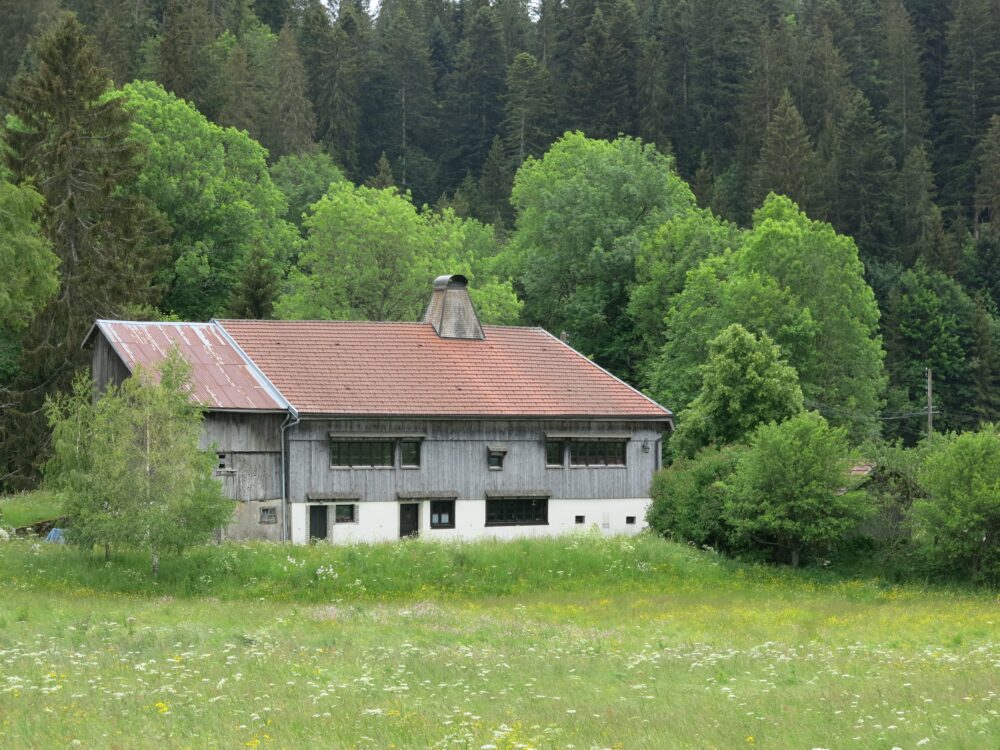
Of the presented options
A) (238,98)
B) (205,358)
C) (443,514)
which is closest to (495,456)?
(443,514)

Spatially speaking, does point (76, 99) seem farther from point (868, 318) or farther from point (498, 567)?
point (868, 318)

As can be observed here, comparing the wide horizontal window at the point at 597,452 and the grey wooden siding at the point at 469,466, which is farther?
the wide horizontal window at the point at 597,452

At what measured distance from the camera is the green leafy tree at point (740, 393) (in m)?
50.4

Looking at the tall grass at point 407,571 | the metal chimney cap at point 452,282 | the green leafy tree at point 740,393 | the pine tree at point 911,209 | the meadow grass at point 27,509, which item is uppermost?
the pine tree at point 911,209

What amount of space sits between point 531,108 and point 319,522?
3346 inches

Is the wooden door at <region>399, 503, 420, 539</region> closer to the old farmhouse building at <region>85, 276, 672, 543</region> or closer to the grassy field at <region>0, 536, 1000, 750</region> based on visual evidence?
the old farmhouse building at <region>85, 276, 672, 543</region>

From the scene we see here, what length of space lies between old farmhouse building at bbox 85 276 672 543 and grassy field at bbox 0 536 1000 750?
5.27 m

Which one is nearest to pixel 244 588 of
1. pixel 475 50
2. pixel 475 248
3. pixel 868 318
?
pixel 868 318

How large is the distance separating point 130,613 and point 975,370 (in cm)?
7492

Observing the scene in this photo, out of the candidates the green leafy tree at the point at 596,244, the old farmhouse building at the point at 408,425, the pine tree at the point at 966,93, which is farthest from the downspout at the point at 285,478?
the pine tree at the point at 966,93

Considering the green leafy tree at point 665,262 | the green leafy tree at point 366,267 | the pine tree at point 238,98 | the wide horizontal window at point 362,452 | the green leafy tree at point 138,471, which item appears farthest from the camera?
the pine tree at point 238,98

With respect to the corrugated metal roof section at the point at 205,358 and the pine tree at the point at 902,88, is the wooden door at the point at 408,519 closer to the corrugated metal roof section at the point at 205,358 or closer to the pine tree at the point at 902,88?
the corrugated metal roof section at the point at 205,358

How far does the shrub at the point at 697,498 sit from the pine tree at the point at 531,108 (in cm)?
7868

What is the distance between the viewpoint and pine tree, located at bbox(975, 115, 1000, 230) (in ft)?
373
